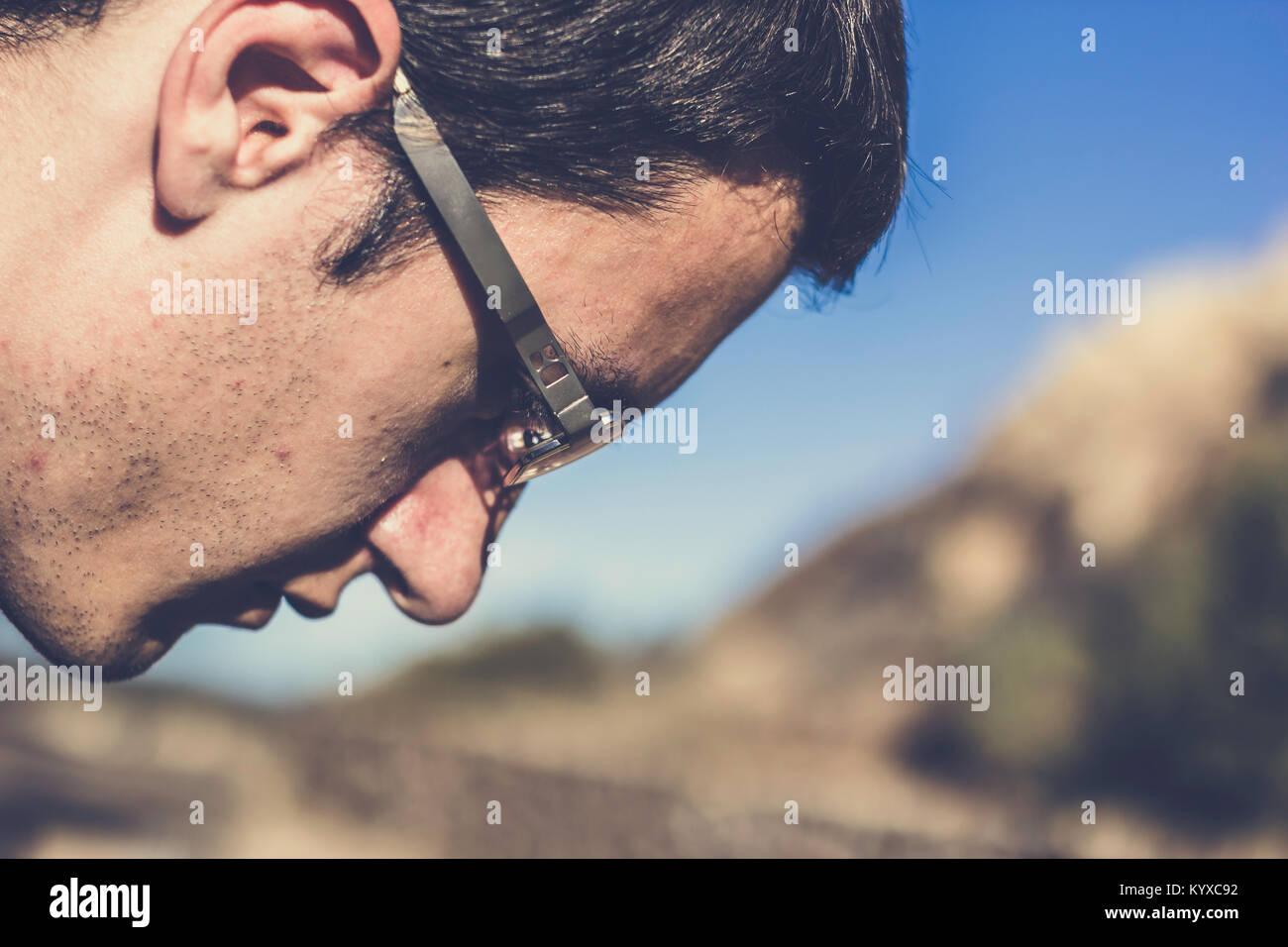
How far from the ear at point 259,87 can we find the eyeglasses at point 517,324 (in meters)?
0.09

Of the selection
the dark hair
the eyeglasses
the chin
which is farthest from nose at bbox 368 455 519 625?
the dark hair

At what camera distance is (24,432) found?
1.55m

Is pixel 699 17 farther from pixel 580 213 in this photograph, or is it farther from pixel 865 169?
pixel 865 169

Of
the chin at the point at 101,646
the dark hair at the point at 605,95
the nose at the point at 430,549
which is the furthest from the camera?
the nose at the point at 430,549

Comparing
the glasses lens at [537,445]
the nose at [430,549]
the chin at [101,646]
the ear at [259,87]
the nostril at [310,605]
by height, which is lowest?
the chin at [101,646]

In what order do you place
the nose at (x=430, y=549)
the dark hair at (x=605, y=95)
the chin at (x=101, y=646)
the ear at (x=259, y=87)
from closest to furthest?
the ear at (x=259, y=87), the dark hair at (x=605, y=95), the chin at (x=101, y=646), the nose at (x=430, y=549)

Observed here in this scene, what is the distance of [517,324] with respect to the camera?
5.15ft

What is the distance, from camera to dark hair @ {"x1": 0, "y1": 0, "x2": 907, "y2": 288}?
144 centimetres

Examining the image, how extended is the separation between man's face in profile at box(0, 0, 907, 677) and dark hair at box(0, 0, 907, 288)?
3 cm

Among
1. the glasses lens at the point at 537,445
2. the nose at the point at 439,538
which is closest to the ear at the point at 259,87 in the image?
the glasses lens at the point at 537,445

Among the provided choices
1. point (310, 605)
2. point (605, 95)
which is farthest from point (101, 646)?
point (605, 95)

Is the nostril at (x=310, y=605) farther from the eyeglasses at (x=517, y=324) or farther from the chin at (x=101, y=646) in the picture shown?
the eyeglasses at (x=517, y=324)

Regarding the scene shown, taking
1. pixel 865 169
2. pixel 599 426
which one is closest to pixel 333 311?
pixel 599 426

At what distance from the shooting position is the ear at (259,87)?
4.12 ft
